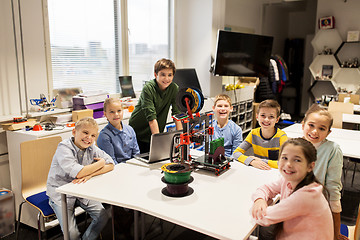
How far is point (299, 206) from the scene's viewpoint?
1380mm

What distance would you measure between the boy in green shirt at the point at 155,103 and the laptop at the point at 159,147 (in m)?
0.34

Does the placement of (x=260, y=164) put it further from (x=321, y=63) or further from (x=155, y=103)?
(x=321, y=63)

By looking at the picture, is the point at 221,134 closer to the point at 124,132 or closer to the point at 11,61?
the point at 124,132

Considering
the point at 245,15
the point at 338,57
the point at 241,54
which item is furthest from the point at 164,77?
the point at 338,57

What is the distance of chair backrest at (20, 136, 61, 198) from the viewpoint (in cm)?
241

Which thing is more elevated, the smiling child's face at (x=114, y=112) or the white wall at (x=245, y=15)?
the white wall at (x=245, y=15)

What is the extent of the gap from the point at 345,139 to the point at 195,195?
2.09m

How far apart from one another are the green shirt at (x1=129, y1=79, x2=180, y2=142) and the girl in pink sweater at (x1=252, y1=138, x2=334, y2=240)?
4.66 feet

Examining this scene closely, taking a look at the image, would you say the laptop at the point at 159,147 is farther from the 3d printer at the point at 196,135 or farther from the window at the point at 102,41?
the window at the point at 102,41

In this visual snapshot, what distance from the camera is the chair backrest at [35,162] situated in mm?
2410

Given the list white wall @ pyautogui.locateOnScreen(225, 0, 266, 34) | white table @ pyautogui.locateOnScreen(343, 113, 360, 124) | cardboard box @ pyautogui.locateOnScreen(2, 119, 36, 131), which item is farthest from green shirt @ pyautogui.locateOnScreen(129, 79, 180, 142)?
white wall @ pyautogui.locateOnScreen(225, 0, 266, 34)

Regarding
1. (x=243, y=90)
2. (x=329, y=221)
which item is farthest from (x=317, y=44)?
(x=329, y=221)

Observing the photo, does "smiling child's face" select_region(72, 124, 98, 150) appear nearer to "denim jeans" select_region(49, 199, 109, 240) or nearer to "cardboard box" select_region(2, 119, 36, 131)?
"denim jeans" select_region(49, 199, 109, 240)

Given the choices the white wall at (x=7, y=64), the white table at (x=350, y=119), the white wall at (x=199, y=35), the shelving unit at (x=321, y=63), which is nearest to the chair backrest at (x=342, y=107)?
the white table at (x=350, y=119)
